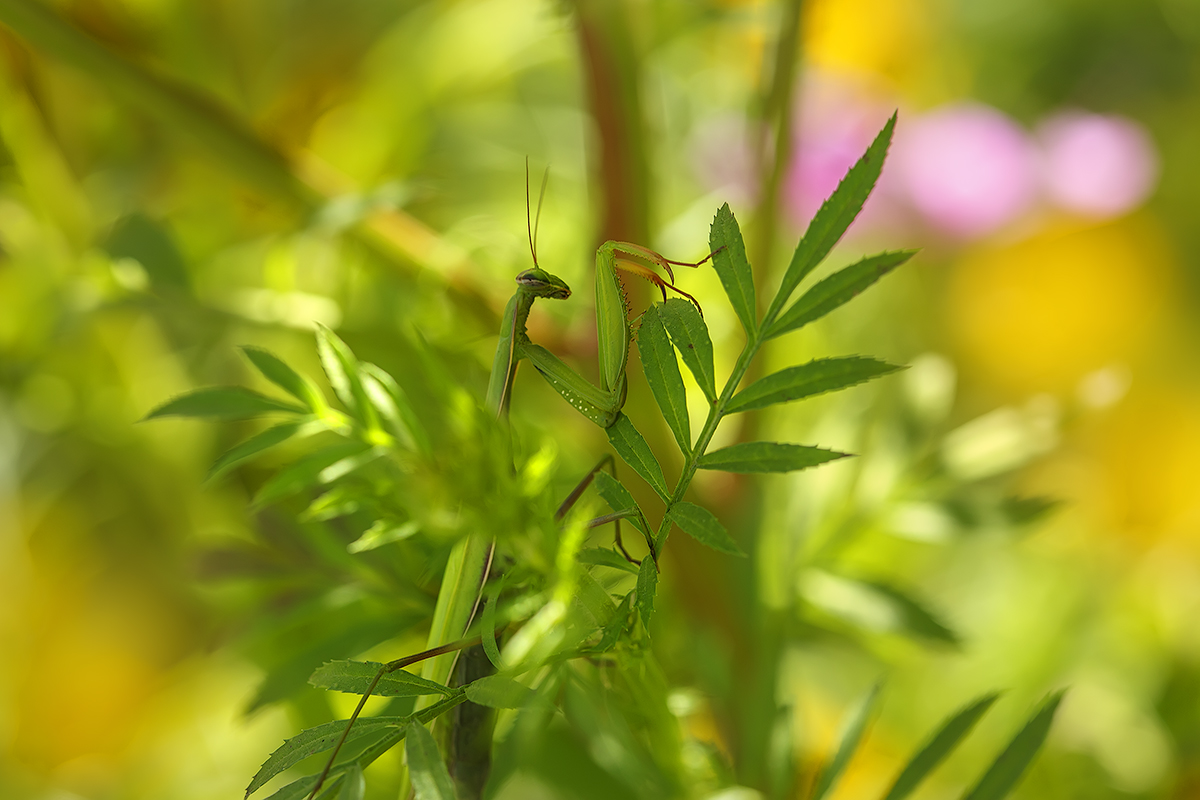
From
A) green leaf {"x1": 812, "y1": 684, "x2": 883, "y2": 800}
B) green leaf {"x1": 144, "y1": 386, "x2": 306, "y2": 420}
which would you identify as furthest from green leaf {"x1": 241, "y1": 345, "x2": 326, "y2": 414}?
green leaf {"x1": 812, "y1": 684, "x2": 883, "y2": 800}

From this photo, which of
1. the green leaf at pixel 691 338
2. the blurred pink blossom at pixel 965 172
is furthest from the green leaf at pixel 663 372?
the blurred pink blossom at pixel 965 172

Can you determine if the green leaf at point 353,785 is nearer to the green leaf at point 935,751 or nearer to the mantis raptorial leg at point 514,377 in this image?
the mantis raptorial leg at point 514,377

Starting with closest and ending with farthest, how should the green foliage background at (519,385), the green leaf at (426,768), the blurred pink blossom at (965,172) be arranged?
the green leaf at (426,768) → the green foliage background at (519,385) → the blurred pink blossom at (965,172)

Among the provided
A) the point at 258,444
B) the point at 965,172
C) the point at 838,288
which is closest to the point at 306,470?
the point at 258,444

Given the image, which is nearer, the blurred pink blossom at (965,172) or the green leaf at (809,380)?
the green leaf at (809,380)

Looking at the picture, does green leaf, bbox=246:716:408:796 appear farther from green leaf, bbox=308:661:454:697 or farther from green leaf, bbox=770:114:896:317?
green leaf, bbox=770:114:896:317

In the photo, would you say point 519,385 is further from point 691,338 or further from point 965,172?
point 965,172

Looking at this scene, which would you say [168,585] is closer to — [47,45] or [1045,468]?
[47,45]
